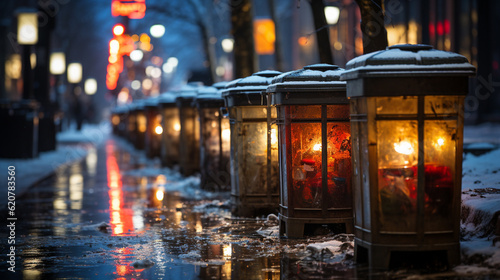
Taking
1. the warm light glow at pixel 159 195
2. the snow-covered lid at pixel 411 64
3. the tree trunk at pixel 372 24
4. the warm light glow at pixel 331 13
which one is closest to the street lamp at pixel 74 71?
the warm light glow at pixel 331 13

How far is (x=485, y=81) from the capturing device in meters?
26.2

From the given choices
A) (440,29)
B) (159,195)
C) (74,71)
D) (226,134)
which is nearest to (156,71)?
(74,71)

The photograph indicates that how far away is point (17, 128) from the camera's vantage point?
86.4ft

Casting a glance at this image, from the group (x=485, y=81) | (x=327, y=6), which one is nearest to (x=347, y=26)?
(x=485, y=81)

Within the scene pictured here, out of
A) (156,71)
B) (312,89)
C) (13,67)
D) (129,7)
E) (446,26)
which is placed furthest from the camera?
(156,71)

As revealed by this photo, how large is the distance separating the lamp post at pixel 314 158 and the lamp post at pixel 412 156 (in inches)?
81.8

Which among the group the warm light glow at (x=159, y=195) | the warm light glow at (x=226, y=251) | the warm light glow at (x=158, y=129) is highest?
the warm light glow at (x=158, y=129)

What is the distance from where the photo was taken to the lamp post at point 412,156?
25.6 feet

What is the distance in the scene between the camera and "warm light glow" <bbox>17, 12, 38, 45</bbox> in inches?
1152

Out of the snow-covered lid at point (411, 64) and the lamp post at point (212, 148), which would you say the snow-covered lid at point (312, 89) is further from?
the lamp post at point (212, 148)

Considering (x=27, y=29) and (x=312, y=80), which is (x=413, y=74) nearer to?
(x=312, y=80)

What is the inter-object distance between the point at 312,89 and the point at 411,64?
225 cm

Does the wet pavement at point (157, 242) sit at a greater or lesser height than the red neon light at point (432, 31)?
lesser

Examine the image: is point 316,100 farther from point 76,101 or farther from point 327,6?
point 76,101
